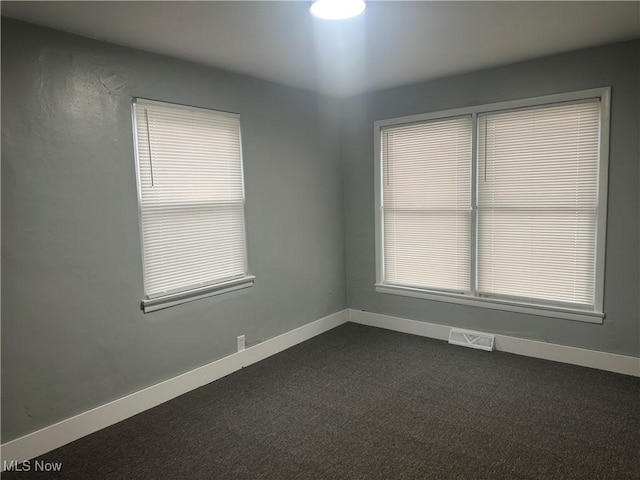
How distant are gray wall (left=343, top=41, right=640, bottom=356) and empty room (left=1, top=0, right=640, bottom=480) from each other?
17 mm

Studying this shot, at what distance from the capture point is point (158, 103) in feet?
10.0

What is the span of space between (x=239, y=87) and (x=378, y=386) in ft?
8.63

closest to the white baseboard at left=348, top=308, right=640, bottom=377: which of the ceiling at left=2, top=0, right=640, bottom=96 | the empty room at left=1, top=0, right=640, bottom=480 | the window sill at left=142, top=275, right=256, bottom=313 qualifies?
the empty room at left=1, top=0, right=640, bottom=480

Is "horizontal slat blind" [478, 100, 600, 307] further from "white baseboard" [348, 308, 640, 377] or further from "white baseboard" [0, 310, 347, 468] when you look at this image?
"white baseboard" [0, 310, 347, 468]

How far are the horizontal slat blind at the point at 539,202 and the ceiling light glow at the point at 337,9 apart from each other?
1.96 meters

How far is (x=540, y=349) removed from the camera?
369cm

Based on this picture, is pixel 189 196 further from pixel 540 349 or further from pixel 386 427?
pixel 540 349

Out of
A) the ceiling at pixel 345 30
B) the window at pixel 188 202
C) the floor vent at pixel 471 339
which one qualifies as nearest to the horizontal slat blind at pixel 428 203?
the floor vent at pixel 471 339

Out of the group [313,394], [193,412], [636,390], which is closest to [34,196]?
[193,412]

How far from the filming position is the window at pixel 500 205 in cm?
342

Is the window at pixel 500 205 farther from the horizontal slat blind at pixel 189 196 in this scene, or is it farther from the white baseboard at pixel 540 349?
the horizontal slat blind at pixel 189 196

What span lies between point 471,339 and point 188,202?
9.06 feet

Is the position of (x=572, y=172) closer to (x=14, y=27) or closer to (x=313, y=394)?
(x=313, y=394)

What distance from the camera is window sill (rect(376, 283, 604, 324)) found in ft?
11.4
